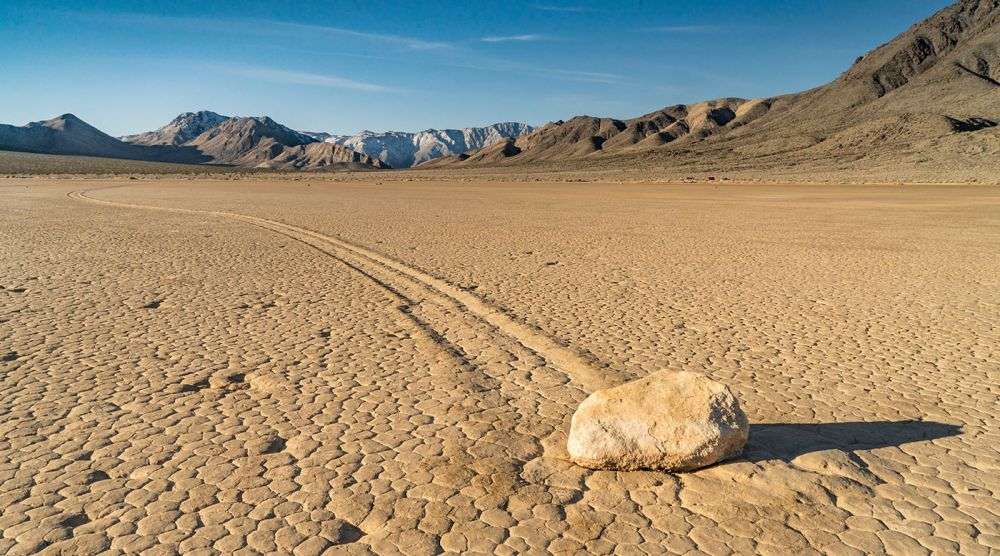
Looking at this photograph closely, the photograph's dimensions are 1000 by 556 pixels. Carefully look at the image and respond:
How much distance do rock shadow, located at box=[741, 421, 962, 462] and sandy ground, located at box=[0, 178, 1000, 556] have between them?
2 cm

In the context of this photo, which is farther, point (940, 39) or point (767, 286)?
point (940, 39)

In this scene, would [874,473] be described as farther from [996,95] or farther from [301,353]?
[996,95]

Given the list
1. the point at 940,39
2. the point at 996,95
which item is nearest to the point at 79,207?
the point at 996,95

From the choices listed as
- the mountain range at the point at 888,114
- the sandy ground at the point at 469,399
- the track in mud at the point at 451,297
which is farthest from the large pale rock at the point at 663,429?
the mountain range at the point at 888,114

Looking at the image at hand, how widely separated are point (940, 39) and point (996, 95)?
3550 cm

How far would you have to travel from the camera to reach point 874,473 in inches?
166

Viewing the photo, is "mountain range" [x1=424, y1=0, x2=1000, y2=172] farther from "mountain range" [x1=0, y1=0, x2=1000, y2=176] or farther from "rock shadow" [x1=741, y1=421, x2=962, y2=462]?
"rock shadow" [x1=741, y1=421, x2=962, y2=462]

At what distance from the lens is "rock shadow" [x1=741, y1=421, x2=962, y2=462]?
448 cm

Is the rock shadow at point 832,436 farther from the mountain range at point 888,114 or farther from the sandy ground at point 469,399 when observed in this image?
the mountain range at point 888,114

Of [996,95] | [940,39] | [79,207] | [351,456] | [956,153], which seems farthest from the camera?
[940,39]

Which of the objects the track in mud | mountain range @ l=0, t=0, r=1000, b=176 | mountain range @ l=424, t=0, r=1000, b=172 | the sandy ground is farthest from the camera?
mountain range @ l=424, t=0, r=1000, b=172

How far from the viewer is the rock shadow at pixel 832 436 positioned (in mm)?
4477

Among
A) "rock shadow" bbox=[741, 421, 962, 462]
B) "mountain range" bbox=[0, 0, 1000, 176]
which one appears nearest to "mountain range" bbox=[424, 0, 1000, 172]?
"mountain range" bbox=[0, 0, 1000, 176]

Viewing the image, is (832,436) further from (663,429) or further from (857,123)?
(857,123)
